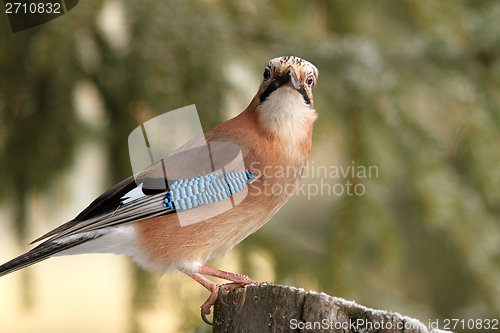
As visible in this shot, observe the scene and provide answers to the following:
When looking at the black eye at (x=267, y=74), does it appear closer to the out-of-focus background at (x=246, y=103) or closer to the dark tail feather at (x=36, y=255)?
the out-of-focus background at (x=246, y=103)

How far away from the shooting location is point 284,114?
2.59 meters

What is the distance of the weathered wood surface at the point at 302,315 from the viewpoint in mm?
1646

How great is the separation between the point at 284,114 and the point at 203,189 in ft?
2.10

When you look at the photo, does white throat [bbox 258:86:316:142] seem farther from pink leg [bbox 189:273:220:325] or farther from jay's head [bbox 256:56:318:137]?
pink leg [bbox 189:273:220:325]

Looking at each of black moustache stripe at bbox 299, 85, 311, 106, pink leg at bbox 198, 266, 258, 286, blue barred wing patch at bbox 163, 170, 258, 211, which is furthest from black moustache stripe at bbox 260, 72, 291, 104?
pink leg at bbox 198, 266, 258, 286

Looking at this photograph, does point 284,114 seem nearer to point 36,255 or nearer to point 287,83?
point 287,83

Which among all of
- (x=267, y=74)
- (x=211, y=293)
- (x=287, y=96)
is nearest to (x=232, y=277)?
(x=211, y=293)

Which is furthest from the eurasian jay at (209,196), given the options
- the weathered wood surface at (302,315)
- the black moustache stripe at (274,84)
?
the weathered wood surface at (302,315)

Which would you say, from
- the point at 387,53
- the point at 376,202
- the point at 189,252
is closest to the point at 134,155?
the point at 189,252

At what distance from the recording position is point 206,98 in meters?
2.80

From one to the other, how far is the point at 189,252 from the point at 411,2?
2.26 m

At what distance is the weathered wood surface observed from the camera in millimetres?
1646

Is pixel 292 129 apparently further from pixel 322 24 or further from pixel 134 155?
pixel 322 24

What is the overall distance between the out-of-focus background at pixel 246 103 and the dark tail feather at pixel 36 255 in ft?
2.68
